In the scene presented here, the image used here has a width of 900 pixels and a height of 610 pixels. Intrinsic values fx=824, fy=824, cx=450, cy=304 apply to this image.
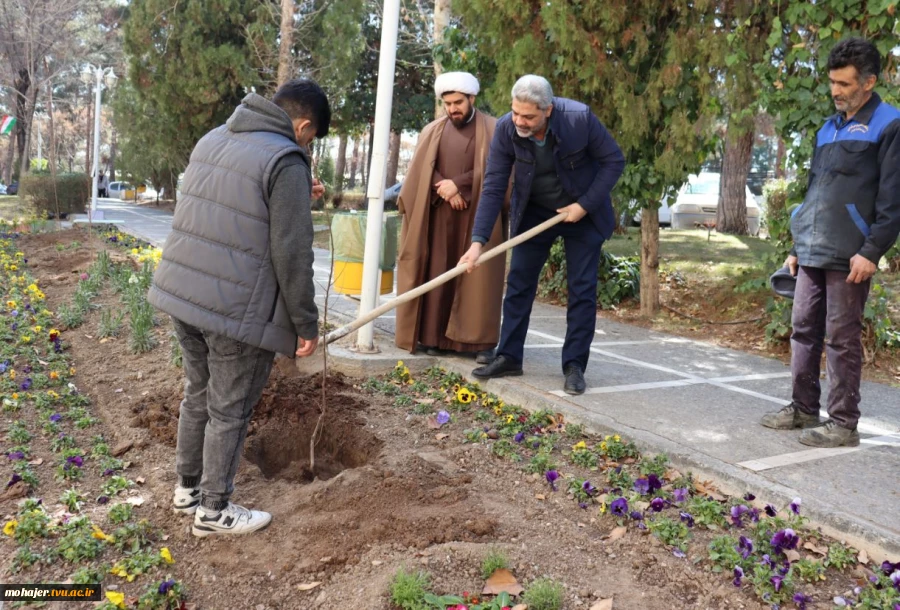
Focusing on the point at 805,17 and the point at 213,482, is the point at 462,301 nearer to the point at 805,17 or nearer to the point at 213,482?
the point at 213,482

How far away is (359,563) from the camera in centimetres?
293

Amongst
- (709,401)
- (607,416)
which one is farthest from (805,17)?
(607,416)

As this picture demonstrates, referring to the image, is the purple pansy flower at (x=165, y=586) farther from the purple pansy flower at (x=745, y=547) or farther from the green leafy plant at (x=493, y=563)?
the purple pansy flower at (x=745, y=547)

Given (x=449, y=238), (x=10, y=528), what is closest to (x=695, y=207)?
(x=449, y=238)

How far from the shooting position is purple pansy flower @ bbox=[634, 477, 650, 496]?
11.6 feet

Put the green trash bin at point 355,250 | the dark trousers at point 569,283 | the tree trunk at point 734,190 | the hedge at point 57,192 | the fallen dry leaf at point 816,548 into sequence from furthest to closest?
the hedge at point 57,192 < the tree trunk at point 734,190 < the green trash bin at point 355,250 < the dark trousers at point 569,283 < the fallen dry leaf at point 816,548

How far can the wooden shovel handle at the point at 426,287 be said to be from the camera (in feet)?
13.6

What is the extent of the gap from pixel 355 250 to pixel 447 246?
87cm

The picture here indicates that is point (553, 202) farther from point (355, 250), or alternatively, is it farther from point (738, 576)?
point (738, 576)

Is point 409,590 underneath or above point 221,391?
underneath

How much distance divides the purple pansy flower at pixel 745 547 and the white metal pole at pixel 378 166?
10.2ft

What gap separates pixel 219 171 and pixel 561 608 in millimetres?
1948

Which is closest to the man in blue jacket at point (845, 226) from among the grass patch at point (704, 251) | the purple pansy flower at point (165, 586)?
the purple pansy flower at point (165, 586)

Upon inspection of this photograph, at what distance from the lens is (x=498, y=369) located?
5.21 m
